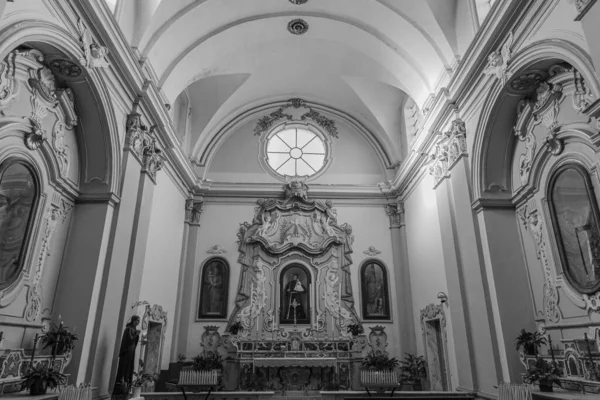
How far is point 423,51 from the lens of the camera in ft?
30.8

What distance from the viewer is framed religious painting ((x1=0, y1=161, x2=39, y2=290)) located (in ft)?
18.1

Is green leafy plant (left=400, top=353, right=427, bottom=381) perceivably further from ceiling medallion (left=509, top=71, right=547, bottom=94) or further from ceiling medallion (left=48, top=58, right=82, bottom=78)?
ceiling medallion (left=48, top=58, right=82, bottom=78)

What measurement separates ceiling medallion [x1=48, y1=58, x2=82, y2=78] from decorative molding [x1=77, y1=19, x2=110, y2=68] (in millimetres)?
177

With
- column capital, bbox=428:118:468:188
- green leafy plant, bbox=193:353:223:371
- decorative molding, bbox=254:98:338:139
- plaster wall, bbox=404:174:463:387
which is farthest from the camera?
decorative molding, bbox=254:98:338:139

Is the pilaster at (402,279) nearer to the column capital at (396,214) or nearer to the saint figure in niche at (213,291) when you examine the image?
the column capital at (396,214)

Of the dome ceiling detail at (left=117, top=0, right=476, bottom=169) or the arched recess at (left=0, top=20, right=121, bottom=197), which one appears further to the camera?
the dome ceiling detail at (left=117, top=0, right=476, bottom=169)

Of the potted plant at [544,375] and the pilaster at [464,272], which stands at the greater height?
the pilaster at [464,272]

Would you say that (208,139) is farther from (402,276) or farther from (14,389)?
(14,389)

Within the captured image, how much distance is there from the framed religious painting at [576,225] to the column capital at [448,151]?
6.81ft

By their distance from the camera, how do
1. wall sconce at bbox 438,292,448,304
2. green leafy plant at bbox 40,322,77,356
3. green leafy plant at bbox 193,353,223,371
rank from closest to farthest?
1. green leafy plant at bbox 40,322,77,356
2. wall sconce at bbox 438,292,448,304
3. green leafy plant at bbox 193,353,223,371

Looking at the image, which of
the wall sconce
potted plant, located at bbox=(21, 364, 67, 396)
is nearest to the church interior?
potted plant, located at bbox=(21, 364, 67, 396)

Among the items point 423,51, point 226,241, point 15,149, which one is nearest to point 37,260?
point 15,149

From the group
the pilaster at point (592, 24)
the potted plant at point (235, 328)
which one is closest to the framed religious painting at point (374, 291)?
the potted plant at point (235, 328)

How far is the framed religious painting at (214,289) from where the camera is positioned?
1189 cm
